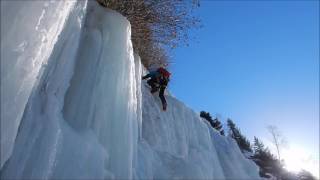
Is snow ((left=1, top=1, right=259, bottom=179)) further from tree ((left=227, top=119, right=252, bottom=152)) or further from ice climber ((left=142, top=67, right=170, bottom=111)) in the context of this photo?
tree ((left=227, top=119, right=252, bottom=152))

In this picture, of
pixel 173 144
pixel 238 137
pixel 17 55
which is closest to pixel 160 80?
pixel 173 144

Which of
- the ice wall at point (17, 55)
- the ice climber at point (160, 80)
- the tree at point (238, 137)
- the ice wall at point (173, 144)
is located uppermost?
the tree at point (238, 137)

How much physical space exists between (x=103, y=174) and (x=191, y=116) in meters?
6.13

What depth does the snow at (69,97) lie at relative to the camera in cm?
254

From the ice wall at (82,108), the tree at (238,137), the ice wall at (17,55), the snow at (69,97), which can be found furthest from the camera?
the tree at (238,137)

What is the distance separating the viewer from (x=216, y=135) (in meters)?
13.0

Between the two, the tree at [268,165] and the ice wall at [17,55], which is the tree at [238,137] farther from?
the ice wall at [17,55]

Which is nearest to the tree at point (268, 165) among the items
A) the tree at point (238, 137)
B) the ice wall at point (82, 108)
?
the tree at point (238, 137)

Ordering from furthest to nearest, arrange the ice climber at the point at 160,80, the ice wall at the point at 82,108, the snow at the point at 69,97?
the ice climber at the point at 160,80
the ice wall at the point at 82,108
the snow at the point at 69,97

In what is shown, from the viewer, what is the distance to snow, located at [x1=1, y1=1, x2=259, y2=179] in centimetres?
254

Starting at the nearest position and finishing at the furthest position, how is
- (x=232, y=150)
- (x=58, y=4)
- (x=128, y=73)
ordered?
1. (x=58, y=4)
2. (x=128, y=73)
3. (x=232, y=150)

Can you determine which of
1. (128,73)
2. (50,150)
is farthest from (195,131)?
(50,150)

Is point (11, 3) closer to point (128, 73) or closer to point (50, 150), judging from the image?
point (50, 150)

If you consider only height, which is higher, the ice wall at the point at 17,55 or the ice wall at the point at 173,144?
the ice wall at the point at 173,144
